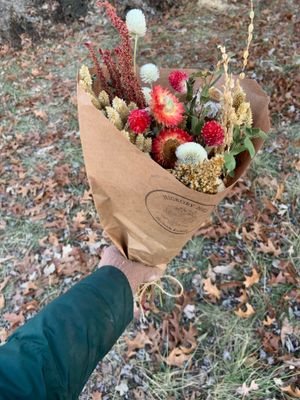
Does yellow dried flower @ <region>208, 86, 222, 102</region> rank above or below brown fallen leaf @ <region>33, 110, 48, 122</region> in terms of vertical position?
above

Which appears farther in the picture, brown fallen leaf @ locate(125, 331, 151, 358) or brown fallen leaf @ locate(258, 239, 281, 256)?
brown fallen leaf @ locate(258, 239, 281, 256)

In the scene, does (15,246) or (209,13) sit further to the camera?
(209,13)

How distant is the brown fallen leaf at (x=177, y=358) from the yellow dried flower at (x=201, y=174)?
152 centimetres

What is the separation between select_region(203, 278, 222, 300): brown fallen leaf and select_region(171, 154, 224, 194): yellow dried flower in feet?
4.93

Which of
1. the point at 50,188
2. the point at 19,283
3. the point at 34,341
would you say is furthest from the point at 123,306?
the point at 50,188

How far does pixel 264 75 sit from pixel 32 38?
380 cm

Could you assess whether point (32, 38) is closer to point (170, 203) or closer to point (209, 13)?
point (209, 13)

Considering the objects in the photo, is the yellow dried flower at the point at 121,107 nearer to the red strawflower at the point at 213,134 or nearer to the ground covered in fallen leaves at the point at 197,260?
the red strawflower at the point at 213,134

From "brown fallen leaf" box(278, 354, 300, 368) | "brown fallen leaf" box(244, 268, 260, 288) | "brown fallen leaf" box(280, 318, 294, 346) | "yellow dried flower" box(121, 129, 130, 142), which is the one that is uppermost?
"yellow dried flower" box(121, 129, 130, 142)

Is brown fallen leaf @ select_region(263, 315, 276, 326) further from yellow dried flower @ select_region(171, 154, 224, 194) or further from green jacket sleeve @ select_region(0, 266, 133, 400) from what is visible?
yellow dried flower @ select_region(171, 154, 224, 194)

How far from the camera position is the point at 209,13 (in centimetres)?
558

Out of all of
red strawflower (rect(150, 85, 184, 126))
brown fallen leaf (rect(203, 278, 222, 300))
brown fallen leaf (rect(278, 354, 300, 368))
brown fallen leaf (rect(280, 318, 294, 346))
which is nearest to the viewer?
red strawflower (rect(150, 85, 184, 126))

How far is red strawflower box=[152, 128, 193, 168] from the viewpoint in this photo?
121 centimetres

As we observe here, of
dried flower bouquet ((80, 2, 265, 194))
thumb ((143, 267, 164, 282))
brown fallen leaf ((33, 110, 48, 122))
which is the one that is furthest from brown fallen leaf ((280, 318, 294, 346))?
brown fallen leaf ((33, 110, 48, 122))
